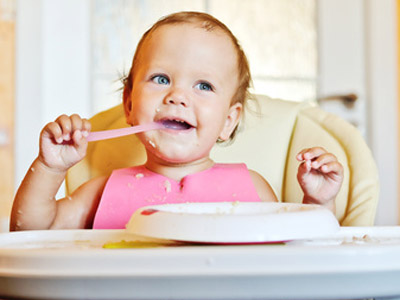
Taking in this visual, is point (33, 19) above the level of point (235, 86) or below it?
above

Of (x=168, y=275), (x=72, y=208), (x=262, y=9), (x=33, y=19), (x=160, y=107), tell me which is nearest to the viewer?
(x=168, y=275)

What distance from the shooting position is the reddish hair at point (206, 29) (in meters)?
1.00

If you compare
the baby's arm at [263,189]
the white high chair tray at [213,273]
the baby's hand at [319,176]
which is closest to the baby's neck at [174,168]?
the baby's arm at [263,189]

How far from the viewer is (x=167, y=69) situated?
36.5 inches

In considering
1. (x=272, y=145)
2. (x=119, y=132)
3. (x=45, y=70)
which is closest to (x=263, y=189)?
(x=272, y=145)

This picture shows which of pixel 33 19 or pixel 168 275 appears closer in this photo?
pixel 168 275

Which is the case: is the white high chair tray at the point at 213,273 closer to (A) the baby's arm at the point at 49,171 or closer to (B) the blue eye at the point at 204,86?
(A) the baby's arm at the point at 49,171

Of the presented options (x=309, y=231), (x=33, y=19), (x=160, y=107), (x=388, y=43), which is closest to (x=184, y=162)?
(x=160, y=107)

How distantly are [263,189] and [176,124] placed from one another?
246 millimetres

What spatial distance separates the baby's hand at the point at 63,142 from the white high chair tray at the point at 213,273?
13.8 inches

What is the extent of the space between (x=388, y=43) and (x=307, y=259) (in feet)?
6.79

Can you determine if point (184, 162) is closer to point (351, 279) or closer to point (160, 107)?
point (160, 107)

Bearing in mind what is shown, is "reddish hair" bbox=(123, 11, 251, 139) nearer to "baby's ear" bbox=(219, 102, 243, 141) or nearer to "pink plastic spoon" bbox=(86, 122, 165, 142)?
"baby's ear" bbox=(219, 102, 243, 141)

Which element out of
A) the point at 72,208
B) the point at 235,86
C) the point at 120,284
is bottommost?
the point at 72,208
